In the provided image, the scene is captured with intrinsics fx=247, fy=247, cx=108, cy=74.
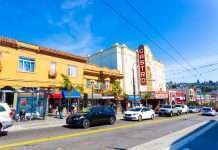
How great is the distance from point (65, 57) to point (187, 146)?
2400 cm

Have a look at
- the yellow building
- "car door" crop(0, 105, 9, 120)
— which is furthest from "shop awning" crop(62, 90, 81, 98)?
"car door" crop(0, 105, 9, 120)

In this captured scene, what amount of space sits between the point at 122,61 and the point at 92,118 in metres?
27.7

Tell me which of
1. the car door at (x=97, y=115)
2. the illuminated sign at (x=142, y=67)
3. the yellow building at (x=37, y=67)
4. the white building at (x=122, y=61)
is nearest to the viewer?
the car door at (x=97, y=115)

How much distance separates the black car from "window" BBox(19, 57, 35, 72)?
10.8 metres

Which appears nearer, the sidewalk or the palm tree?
the sidewalk

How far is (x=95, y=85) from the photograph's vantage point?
126 ft

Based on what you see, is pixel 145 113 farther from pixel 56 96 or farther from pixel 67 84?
pixel 56 96

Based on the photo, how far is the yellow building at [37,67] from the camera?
25609 millimetres

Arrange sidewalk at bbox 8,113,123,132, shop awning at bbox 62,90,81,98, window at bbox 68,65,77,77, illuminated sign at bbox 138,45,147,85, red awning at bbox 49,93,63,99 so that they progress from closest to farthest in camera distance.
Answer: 1. sidewalk at bbox 8,113,123,132
2. red awning at bbox 49,93,63,99
3. shop awning at bbox 62,90,81,98
4. window at bbox 68,65,77,77
5. illuminated sign at bbox 138,45,147,85

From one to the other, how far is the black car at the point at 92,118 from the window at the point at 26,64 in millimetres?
10757

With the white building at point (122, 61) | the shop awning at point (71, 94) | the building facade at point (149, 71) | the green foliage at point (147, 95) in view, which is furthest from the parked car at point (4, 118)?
the green foliage at point (147, 95)

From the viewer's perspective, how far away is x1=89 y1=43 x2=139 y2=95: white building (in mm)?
46156

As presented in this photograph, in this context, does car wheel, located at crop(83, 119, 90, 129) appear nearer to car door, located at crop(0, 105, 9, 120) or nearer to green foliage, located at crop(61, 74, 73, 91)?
car door, located at crop(0, 105, 9, 120)

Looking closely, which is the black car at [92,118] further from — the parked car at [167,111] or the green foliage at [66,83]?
the parked car at [167,111]
